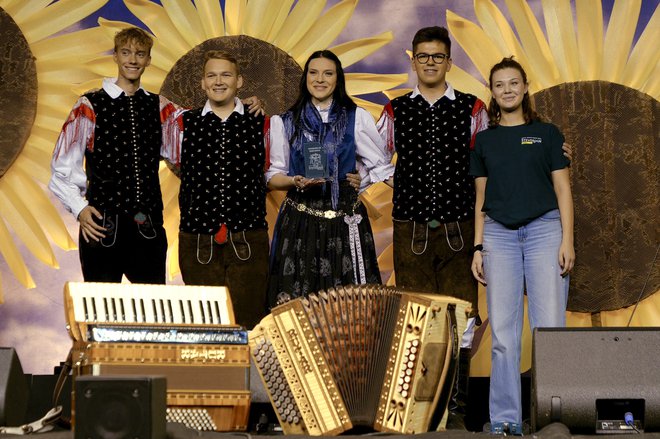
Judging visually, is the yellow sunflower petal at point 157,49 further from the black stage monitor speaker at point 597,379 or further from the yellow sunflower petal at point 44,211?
the black stage monitor speaker at point 597,379

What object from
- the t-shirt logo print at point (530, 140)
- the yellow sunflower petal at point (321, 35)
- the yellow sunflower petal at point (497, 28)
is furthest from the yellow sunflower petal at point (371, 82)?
the t-shirt logo print at point (530, 140)

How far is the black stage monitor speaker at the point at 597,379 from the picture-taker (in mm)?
3268

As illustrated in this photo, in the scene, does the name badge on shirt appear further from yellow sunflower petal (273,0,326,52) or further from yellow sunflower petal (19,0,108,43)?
yellow sunflower petal (19,0,108,43)

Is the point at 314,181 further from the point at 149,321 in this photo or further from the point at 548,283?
the point at 149,321

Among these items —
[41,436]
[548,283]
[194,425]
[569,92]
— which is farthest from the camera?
[569,92]

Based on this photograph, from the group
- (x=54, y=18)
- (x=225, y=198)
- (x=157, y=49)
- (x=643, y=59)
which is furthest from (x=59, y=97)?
(x=643, y=59)

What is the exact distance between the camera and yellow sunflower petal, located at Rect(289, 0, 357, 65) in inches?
214

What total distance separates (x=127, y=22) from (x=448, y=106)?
1.81 metres

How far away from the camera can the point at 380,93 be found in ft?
17.9

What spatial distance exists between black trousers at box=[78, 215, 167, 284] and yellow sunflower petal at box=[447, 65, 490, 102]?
1.68 meters

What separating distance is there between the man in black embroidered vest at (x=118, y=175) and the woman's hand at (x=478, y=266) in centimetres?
135

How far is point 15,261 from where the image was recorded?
549 centimetres

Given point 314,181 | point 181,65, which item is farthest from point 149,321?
point 181,65

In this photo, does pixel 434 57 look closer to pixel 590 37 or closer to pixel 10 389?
pixel 590 37
